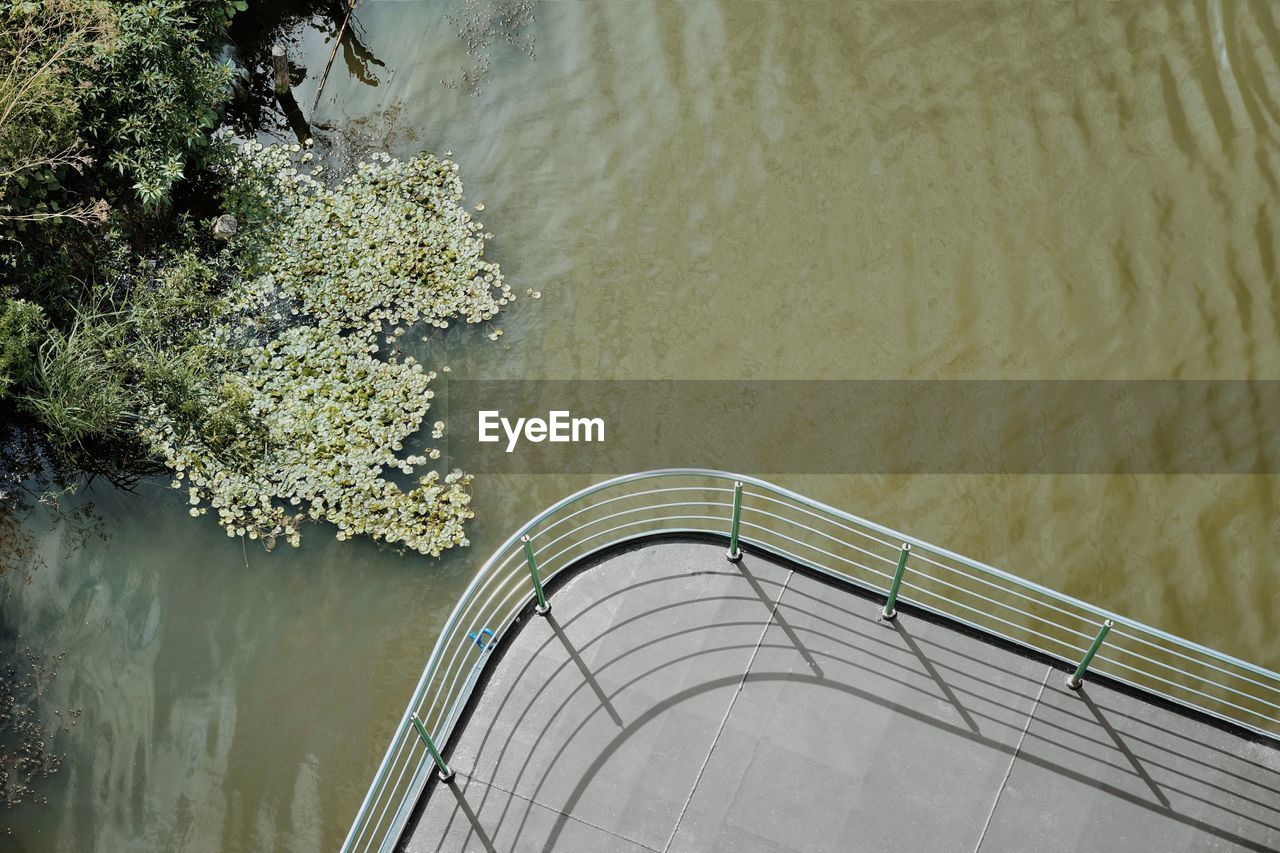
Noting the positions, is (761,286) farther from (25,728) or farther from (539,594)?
(25,728)

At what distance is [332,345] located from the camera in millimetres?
9469

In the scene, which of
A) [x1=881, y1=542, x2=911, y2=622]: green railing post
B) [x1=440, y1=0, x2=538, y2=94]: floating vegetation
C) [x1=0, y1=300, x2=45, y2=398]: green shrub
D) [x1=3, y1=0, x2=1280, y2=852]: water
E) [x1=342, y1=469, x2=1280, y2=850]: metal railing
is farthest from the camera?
[x1=440, y1=0, x2=538, y2=94]: floating vegetation

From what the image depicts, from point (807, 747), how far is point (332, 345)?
17.9 ft

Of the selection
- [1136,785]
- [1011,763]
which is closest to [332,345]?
[1011,763]

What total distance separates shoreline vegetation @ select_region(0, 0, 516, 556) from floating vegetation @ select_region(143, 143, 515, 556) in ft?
0.06

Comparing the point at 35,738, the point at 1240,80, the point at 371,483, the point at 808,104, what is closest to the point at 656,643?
the point at 371,483

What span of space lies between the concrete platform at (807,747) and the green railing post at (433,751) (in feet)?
0.43

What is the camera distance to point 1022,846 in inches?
244

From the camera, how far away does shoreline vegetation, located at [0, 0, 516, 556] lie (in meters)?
8.91

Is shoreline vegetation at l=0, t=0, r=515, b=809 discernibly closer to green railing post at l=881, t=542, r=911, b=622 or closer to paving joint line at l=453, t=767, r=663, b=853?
paving joint line at l=453, t=767, r=663, b=853

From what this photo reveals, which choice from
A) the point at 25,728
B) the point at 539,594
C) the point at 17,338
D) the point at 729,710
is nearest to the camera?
the point at 729,710

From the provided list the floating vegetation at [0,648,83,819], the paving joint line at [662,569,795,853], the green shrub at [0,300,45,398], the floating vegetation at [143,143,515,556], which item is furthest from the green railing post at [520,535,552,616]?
the green shrub at [0,300,45,398]

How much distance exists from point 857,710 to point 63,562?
6.69m

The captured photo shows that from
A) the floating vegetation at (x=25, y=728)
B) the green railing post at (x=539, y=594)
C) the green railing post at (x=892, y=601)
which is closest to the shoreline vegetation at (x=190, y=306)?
the floating vegetation at (x=25, y=728)
